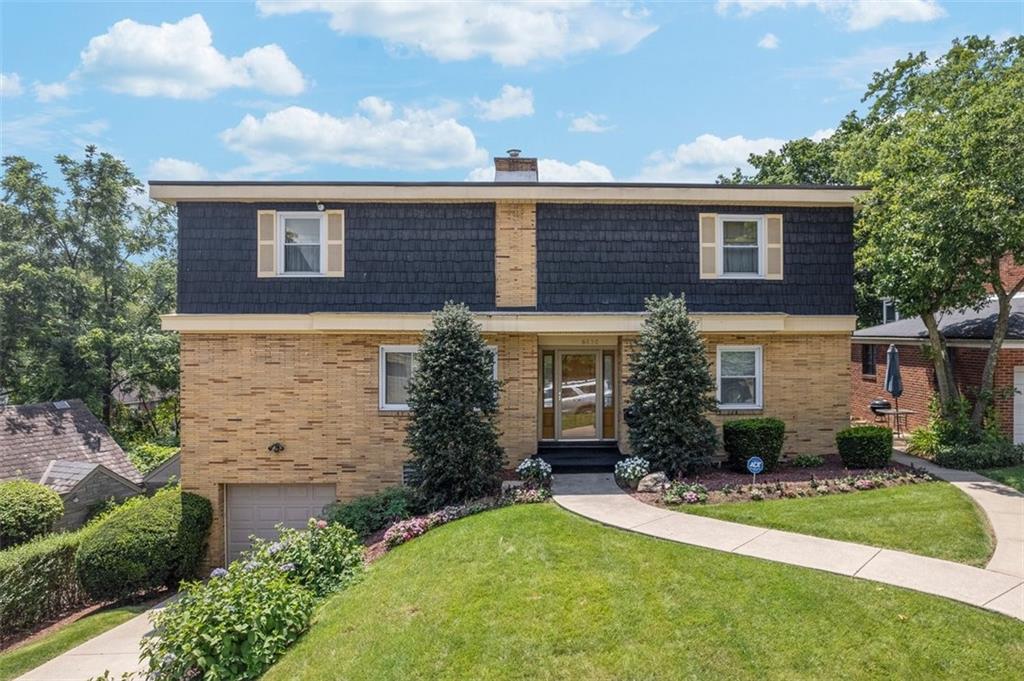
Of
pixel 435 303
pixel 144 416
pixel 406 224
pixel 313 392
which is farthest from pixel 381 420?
pixel 144 416

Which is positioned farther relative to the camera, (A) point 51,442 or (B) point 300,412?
(A) point 51,442

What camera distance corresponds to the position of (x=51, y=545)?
1157 centimetres

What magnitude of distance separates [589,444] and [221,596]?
8.27 metres

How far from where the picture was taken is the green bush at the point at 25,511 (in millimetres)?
12625

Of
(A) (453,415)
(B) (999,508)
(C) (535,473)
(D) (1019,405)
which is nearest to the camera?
(B) (999,508)

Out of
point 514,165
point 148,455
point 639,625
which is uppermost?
point 514,165

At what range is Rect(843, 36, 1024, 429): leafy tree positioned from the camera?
11414 mm

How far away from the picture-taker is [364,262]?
1252 cm

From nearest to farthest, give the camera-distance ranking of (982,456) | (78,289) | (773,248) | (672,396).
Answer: (672,396), (982,456), (773,248), (78,289)

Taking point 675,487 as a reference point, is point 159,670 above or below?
below

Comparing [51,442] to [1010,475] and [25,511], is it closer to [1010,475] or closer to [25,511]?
[25,511]

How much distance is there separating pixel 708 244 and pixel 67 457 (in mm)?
17601

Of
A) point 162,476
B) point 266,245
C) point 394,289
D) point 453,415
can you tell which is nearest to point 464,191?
point 394,289

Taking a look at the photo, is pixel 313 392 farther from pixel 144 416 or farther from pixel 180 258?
pixel 144 416
